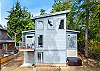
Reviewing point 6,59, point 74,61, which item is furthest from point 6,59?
point 74,61

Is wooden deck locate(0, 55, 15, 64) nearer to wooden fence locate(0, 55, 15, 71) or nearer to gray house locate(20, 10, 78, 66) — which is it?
wooden fence locate(0, 55, 15, 71)

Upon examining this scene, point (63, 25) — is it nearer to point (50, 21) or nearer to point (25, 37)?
point (50, 21)

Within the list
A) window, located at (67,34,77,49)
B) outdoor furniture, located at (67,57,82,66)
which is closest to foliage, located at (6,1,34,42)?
window, located at (67,34,77,49)

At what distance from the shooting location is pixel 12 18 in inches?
114

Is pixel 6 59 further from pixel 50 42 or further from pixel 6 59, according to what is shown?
pixel 50 42

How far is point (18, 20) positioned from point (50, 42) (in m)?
0.59

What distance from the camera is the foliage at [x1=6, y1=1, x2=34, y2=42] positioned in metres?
2.88

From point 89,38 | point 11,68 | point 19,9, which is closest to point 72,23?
point 89,38

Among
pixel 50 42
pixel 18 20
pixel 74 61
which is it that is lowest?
pixel 74 61

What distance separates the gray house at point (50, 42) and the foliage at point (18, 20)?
0.52 feet

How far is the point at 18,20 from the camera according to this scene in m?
2.90

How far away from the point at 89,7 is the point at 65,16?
0.37 meters

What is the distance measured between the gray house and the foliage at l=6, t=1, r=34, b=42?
0.16 metres

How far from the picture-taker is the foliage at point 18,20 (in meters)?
2.88
